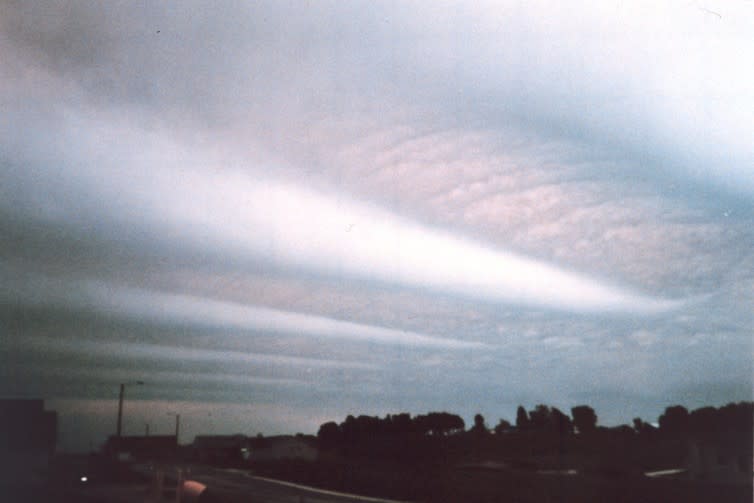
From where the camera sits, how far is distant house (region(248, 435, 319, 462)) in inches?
2916

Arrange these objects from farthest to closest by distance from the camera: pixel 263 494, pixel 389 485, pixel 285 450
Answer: pixel 285 450 → pixel 389 485 → pixel 263 494

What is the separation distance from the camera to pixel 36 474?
34719 mm

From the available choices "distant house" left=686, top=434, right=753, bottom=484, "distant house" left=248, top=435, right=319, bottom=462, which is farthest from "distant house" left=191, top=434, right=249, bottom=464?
"distant house" left=686, top=434, right=753, bottom=484

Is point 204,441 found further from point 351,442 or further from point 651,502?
point 651,502

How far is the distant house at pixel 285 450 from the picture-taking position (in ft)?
243

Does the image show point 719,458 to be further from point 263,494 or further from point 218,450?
point 218,450

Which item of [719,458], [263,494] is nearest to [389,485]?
[263,494]

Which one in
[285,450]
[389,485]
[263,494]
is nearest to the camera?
[263,494]

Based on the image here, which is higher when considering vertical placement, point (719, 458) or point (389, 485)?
point (719, 458)

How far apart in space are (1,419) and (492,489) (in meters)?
27.4

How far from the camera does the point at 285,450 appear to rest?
75.8m

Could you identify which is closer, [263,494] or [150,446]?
[263,494]

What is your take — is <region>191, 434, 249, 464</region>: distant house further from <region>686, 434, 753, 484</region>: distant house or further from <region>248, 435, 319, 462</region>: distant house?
<region>686, 434, 753, 484</region>: distant house

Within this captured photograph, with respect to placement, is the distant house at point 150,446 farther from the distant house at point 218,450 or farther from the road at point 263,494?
the road at point 263,494
